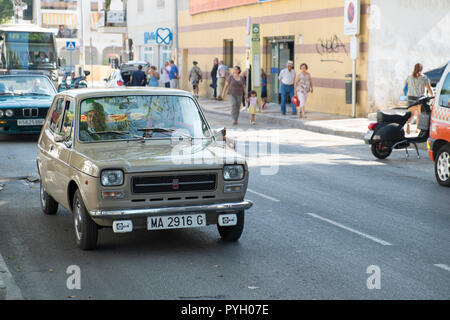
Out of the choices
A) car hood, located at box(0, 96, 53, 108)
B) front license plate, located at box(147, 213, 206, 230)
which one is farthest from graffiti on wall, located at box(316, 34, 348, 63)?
front license plate, located at box(147, 213, 206, 230)

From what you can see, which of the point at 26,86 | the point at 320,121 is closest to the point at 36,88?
the point at 26,86

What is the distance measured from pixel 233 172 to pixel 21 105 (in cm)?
1146

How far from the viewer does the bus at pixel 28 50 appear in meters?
28.8

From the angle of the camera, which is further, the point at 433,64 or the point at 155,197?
the point at 433,64

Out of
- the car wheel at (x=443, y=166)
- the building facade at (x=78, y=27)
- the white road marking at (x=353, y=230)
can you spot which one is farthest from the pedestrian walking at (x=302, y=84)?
the building facade at (x=78, y=27)

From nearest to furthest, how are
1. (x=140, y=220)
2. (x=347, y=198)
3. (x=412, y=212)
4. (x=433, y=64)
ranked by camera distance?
(x=140, y=220) → (x=412, y=212) → (x=347, y=198) → (x=433, y=64)

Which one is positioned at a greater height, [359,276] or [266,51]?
[266,51]

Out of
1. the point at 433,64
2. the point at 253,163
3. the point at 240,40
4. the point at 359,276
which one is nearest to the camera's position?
the point at 359,276

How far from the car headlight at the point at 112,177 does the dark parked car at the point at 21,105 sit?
1124 centimetres

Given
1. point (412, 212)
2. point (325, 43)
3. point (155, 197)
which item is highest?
point (325, 43)

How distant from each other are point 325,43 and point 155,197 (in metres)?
20.2

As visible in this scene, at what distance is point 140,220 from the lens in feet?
23.0

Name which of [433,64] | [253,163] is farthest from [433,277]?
[433,64]
